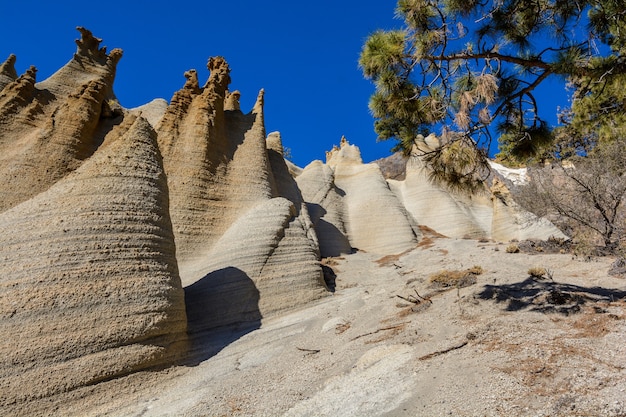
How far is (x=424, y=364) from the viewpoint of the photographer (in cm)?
450

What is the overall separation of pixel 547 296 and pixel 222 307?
6.57 metres

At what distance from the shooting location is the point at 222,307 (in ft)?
29.5

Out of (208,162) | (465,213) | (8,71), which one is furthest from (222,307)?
(465,213)

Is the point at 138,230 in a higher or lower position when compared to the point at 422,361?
higher

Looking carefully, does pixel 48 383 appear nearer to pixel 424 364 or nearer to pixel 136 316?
pixel 136 316

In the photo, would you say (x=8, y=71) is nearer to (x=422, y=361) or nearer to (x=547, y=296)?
(x=422, y=361)

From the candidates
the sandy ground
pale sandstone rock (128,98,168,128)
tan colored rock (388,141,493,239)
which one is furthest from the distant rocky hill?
pale sandstone rock (128,98,168,128)

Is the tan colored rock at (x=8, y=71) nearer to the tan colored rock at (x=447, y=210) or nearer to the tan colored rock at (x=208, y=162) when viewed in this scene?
the tan colored rock at (x=208, y=162)

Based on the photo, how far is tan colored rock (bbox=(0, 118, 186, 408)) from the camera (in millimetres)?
5195

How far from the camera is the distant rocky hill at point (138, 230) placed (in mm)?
5535

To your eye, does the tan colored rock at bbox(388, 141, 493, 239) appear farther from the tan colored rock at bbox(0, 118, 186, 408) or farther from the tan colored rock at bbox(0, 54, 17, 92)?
the tan colored rock at bbox(0, 54, 17, 92)

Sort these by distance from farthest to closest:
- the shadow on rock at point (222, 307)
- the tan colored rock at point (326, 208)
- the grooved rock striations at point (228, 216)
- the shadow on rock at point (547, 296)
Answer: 1. the tan colored rock at point (326, 208)
2. the grooved rock striations at point (228, 216)
3. the shadow on rock at point (222, 307)
4. the shadow on rock at point (547, 296)

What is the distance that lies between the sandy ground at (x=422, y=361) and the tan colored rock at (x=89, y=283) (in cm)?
39

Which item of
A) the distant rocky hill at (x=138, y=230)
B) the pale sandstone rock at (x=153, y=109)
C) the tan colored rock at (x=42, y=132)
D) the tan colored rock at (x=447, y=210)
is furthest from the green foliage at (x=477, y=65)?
the pale sandstone rock at (x=153, y=109)
